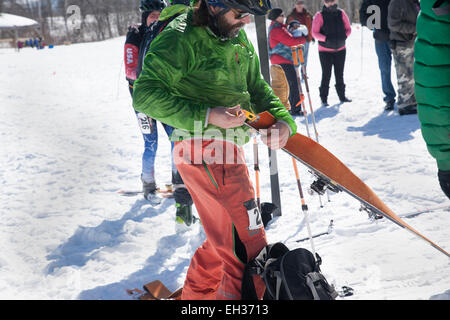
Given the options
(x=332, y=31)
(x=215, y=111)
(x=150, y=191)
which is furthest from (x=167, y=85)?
(x=332, y=31)

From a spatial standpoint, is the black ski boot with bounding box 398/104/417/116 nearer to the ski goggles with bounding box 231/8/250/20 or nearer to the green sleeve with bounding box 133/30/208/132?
the ski goggles with bounding box 231/8/250/20

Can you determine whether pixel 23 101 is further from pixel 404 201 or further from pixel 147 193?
pixel 404 201

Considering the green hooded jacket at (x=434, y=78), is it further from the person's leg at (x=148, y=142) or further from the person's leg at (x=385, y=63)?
the person's leg at (x=385, y=63)

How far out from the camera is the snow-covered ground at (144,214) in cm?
303

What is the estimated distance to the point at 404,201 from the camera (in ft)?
13.1

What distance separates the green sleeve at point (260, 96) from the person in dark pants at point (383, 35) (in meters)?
5.33

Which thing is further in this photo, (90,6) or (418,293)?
(90,6)

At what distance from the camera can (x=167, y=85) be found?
2.04m

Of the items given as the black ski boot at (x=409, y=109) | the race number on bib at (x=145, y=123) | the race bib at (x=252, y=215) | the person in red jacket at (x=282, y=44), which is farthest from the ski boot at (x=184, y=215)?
the black ski boot at (x=409, y=109)

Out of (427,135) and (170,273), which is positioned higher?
(427,135)

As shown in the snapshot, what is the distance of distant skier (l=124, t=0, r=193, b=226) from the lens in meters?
4.08

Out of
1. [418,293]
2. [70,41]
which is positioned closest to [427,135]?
[418,293]
